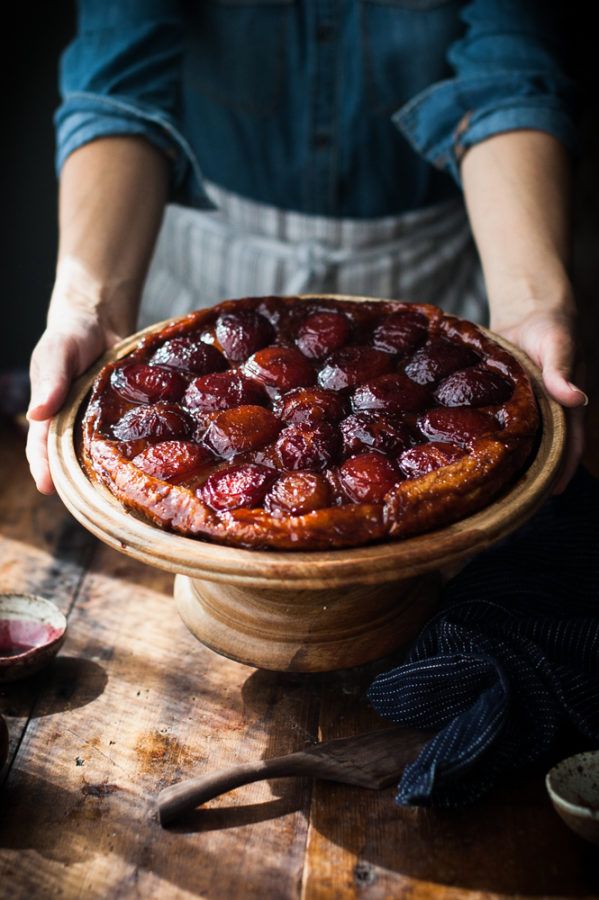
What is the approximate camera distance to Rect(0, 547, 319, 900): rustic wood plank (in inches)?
62.4

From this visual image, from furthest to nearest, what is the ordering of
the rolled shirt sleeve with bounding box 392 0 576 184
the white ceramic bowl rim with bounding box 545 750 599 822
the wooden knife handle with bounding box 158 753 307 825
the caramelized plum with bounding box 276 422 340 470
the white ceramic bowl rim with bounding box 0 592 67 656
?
the rolled shirt sleeve with bounding box 392 0 576 184
the white ceramic bowl rim with bounding box 0 592 67 656
the caramelized plum with bounding box 276 422 340 470
the wooden knife handle with bounding box 158 753 307 825
the white ceramic bowl rim with bounding box 545 750 599 822

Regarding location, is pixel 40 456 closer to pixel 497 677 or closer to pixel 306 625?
pixel 306 625

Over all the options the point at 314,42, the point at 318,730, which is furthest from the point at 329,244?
the point at 318,730

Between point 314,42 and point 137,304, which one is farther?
point 314,42

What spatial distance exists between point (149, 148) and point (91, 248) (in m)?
0.42

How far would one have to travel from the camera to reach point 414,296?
3.45 meters

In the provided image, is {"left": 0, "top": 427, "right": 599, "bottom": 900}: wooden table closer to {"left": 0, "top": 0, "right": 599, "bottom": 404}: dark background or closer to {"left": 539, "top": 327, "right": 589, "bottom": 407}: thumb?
{"left": 539, "top": 327, "right": 589, "bottom": 407}: thumb

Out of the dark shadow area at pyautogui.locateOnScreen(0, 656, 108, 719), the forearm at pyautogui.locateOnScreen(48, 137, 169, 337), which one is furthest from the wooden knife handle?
the forearm at pyautogui.locateOnScreen(48, 137, 169, 337)

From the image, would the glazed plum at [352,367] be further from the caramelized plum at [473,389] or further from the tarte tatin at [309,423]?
the caramelized plum at [473,389]

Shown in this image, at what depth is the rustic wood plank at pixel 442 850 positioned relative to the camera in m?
1.55

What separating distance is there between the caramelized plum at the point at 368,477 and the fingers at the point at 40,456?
67cm

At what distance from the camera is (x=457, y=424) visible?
6.37 feet

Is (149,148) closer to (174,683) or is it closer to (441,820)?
(174,683)

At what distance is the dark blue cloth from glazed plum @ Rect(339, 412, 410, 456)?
1.27 ft
